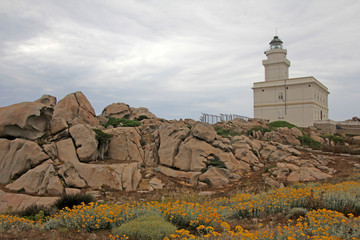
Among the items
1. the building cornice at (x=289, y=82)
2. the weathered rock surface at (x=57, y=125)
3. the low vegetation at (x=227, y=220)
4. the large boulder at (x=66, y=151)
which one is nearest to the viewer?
the low vegetation at (x=227, y=220)

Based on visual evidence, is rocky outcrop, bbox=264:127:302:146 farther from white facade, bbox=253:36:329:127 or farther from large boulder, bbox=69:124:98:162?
large boulder, bbox=69:124:98:162

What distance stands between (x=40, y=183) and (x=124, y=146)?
7.15 m

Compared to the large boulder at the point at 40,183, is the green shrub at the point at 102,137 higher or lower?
higher

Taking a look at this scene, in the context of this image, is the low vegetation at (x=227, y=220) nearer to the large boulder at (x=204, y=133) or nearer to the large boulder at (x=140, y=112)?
the large boulder at (x=204, y=133)

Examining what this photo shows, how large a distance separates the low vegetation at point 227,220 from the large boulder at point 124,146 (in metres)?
11.3

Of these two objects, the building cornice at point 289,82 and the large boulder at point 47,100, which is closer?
the large boulder at point 47,100

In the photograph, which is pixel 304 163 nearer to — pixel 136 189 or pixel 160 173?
pixel 160 173

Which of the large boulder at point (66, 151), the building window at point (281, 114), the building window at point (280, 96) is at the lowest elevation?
the large boulder at point (66, 151)

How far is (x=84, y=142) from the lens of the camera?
63.9ft

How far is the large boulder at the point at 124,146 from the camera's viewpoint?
21266mm

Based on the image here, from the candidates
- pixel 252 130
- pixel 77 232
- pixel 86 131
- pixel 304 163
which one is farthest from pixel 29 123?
pixel 252 130

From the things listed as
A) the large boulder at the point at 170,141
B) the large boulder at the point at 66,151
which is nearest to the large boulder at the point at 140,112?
the large boulder at the point at 170,141

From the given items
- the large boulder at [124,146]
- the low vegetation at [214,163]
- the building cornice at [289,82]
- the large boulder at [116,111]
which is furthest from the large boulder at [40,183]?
the building cornice at [289,82]

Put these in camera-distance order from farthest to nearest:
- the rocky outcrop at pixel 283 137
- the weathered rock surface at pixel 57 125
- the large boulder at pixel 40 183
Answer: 1. the rocky outcrop at pixel 283 137
2. the weathered rock surface at pixel 57 125
3. the large boulder at pixel 40 183
